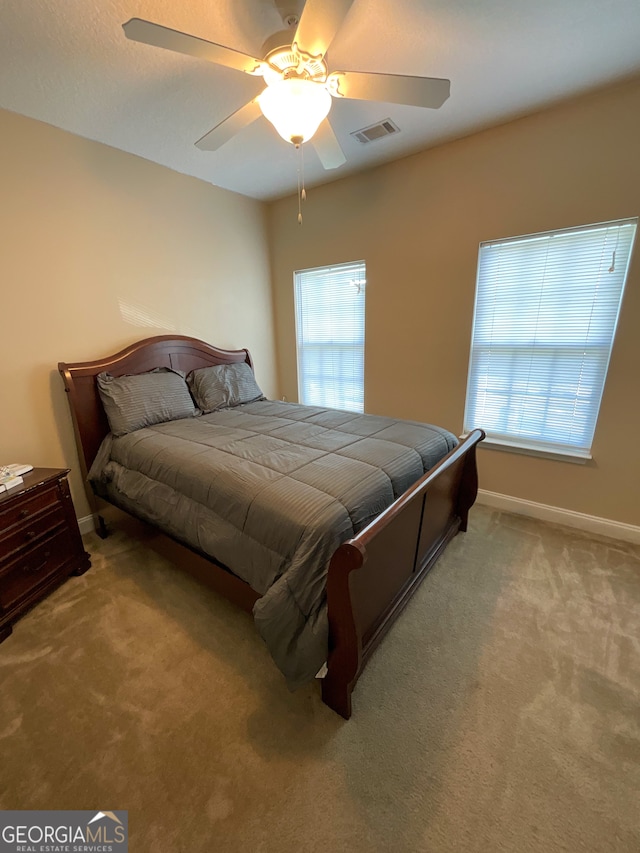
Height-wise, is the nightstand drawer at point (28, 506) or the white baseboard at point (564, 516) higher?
the nightstand drawer at point (28, 506)

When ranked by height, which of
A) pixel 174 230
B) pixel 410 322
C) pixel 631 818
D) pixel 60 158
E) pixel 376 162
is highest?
pixel 376 162

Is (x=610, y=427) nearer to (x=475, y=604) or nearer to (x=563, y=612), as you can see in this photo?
(x=563, y=612)

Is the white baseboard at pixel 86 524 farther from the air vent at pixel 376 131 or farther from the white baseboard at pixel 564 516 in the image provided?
the air vent at pixel 376 131

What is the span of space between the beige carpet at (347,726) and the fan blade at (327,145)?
95.8 inches

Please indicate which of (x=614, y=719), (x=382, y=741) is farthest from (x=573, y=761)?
(x=382, y=741)

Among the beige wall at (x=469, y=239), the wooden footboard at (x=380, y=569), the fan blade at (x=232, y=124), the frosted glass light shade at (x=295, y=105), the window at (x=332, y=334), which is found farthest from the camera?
the window at (x=332, y=334)

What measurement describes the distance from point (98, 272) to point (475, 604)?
3221 mm

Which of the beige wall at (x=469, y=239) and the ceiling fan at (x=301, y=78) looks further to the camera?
the beige wall at (x=469, y=239)

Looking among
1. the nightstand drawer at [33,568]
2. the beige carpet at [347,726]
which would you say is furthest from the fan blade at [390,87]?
the nightstand drawer at [33,568]

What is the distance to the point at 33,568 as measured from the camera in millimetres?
1867

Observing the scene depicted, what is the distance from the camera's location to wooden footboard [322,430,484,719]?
3.93 ft

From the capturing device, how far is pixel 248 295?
3596 mm

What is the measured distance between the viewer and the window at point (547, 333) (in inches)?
87.4

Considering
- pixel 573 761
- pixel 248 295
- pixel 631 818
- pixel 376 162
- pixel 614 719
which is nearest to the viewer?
pixel 631 818
